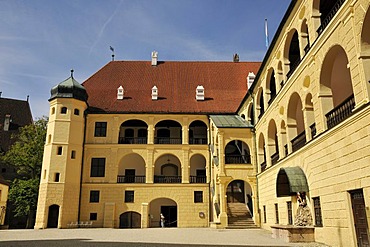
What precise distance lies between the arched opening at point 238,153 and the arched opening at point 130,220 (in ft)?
29.7

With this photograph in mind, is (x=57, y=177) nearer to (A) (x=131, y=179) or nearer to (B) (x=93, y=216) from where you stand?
(B) (x=93, y=216)

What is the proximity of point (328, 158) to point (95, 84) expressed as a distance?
25107mm

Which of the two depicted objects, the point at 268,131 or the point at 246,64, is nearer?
the point at 268,131

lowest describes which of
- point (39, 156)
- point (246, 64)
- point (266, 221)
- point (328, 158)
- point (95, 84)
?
point (266, 221)

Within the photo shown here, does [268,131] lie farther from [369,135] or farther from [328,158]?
[369,135]

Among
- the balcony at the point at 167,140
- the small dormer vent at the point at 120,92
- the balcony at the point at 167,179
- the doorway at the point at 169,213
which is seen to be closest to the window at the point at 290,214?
the balcony at the point at 167,179

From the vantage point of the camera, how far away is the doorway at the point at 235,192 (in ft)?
90.4

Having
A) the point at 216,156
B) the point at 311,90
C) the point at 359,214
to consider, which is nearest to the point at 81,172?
the point at 216,156

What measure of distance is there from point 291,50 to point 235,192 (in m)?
13.3

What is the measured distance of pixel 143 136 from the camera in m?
31.3

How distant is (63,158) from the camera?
89.1 feet

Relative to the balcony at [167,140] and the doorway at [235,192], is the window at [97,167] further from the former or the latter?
the doorway at [235,192]

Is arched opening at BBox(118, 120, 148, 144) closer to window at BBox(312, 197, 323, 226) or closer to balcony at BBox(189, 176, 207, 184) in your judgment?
balcony at BBox(189, 176, 207, 184)

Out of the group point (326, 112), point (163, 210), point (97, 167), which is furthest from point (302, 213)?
point (97, 167)
